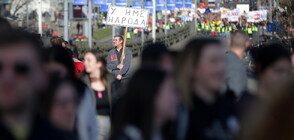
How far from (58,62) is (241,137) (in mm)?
1842

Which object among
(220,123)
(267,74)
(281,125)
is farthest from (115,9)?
(281,125)

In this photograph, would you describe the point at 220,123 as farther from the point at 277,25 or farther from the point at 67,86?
the point at 277,25

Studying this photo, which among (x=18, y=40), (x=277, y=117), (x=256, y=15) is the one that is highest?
(x=256, y=15)

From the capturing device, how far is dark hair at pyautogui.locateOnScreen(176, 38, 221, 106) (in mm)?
3135

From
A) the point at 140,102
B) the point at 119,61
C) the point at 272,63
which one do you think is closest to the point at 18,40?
the point at 140,102

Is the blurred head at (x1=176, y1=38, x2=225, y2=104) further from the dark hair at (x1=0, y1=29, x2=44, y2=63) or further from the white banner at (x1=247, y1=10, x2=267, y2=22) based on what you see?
the white banner at (x1=247, y1=10, x2=267, y2=22)

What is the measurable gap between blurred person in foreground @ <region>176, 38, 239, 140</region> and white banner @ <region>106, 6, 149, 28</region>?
11752 millimetres

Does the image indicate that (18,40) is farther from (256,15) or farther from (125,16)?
(256,15)

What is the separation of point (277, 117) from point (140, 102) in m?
0.86

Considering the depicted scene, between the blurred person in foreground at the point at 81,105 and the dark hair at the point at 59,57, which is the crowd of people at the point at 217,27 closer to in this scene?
the blurred person in foreground at the point at 81,105

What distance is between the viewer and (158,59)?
3.36 metres

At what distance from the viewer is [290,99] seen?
2264mm

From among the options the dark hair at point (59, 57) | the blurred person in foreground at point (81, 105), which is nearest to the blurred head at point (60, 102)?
the blurred person in foreground at point (81, 105)

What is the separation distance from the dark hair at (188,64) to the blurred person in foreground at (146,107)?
0.45 ft
